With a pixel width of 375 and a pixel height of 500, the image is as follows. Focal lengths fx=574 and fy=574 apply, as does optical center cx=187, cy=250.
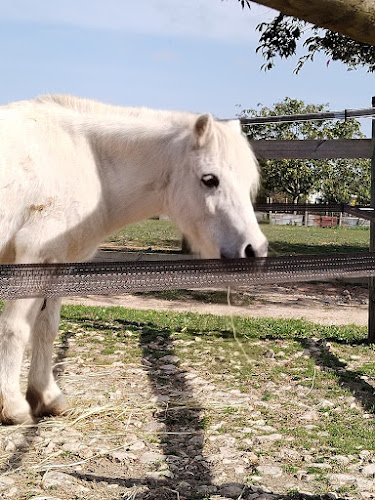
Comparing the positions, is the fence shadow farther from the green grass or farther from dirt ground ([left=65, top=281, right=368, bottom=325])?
dirt ground ([left=65, top=281, right=368, bottom=325])

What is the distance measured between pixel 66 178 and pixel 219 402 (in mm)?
1799

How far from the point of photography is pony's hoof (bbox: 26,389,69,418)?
3.49m

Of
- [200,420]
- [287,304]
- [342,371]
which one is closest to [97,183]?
[200,420]

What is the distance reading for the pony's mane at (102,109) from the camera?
10.7ft

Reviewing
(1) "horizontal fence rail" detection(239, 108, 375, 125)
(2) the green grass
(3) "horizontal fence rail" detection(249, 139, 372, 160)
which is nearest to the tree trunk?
(2) the green grass

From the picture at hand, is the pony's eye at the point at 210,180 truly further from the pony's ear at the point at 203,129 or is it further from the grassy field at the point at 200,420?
the grassy field at the point at 200,420

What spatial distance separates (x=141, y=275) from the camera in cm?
186

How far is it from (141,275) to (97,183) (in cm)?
139

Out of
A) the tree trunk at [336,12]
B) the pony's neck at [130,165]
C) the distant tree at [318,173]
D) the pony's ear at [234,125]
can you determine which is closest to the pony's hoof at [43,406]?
the pony's neck at [130,165]

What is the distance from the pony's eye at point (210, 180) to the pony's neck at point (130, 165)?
352mm

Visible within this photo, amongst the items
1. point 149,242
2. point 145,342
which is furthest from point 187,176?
point 149,242

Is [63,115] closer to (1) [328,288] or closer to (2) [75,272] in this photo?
(2) [75,272]

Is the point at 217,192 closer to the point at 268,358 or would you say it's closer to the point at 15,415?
the point at 15,415

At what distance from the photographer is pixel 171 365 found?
454 cm
